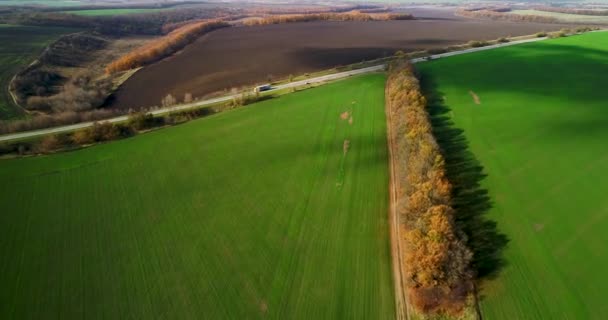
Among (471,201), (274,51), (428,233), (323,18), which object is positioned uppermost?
(323,18)

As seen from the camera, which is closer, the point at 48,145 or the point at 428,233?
the point at 428,233

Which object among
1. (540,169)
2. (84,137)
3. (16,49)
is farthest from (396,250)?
(16,49)

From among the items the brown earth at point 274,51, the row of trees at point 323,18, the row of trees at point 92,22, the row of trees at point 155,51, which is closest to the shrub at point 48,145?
the brown earth at point 274,51

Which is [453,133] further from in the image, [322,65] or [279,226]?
[322,65]

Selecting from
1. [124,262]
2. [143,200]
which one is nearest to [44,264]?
[124,262]

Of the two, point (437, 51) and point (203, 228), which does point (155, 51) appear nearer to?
point (203, 228)

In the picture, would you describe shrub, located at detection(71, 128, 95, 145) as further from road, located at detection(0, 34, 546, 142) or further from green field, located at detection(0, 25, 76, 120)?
green field, located at detection(0, 25, 76, 120)
